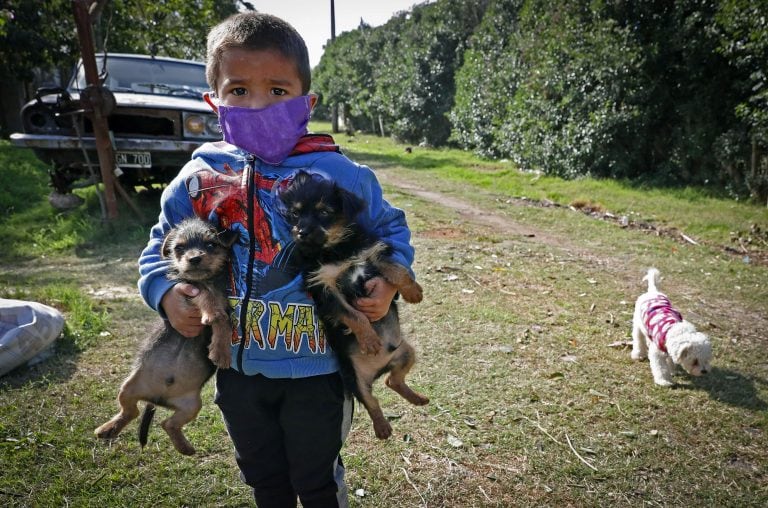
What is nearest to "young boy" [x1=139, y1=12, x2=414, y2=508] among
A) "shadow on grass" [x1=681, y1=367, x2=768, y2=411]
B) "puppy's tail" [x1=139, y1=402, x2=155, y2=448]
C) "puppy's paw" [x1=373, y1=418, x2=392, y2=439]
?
"puppy's paw" [x1=373, y1=418, x2=392, y2=439]

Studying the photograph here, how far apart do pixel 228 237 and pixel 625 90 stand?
12.2 metres

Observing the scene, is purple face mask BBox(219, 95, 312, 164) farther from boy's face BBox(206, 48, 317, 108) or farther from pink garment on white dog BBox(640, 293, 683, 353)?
pink garment on white dog BBox(640, 293, 683, 353)

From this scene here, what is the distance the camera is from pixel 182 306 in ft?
6.55

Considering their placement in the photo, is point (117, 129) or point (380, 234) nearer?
point (380, 234)

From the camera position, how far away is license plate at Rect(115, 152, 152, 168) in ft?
23.2

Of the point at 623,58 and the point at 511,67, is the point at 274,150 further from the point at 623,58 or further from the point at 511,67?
the point at 511,67

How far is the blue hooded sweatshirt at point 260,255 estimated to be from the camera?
6.33 ft

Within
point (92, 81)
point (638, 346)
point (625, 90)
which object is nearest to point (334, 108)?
point (625, 90)

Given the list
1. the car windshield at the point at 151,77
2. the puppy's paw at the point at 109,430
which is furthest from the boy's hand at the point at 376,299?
the car windshield at the point at 151,77

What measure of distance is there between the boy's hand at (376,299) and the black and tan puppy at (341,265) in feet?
0.09

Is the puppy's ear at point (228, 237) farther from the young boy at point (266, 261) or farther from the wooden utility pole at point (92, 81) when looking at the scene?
the wooden utility pole at point (92, 81)

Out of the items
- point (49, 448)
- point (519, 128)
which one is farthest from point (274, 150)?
point (519, 128)

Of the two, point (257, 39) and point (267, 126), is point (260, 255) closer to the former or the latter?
point (267, 126)

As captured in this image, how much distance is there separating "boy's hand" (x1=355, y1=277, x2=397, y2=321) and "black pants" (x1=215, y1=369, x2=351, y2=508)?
0.31 meters
